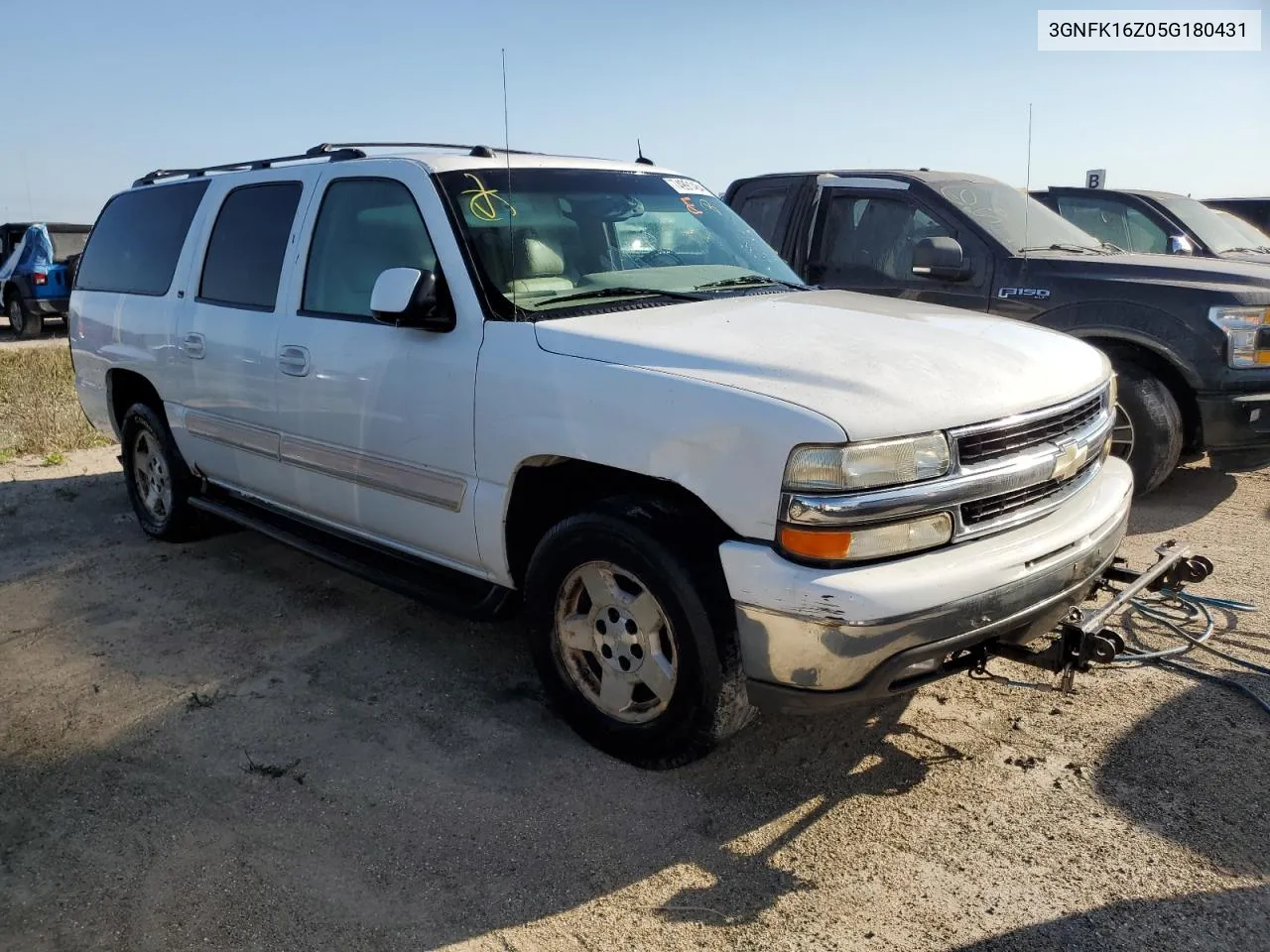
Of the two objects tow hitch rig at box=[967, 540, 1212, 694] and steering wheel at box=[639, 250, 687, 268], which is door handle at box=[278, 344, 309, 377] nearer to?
steering wheel at box=[639, 250, 687, 268]

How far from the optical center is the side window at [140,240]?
5.47 meters

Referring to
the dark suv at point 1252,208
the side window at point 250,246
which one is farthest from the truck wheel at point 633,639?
the dark suv at point 1252,208

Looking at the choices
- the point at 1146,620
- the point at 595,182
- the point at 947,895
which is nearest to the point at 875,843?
the point at 947,895

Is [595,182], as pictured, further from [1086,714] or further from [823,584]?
[1086,714]

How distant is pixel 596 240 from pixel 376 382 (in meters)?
1.01

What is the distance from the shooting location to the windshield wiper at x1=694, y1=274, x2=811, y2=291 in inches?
163

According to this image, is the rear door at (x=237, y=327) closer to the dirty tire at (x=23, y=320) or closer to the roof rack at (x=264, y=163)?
the roof rack at (x=264, y=163)

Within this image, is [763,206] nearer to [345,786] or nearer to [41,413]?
[345,786]

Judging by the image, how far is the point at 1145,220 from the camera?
366 inches

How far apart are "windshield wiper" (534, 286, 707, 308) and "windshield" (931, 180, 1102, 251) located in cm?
344

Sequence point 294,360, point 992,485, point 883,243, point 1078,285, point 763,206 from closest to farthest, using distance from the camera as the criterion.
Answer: point 992,485
point 294,360
point 1078,285
point 883,243
point 763,206

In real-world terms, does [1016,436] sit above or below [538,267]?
below

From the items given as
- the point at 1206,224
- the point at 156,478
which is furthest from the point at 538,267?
the point at 1206,224

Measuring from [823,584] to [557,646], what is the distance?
115 centimetres
